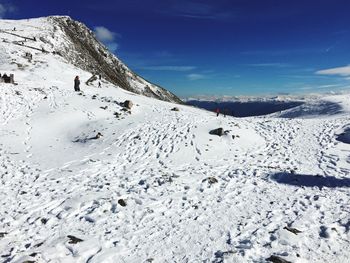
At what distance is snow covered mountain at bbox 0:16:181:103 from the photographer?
2608 inches

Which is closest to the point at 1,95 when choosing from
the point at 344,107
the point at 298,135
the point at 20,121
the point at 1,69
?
the point at 20,121

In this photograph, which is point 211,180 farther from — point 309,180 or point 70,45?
point 70,45

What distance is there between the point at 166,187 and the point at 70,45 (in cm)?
7328

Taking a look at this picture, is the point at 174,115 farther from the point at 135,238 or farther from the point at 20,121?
the point at 135,238

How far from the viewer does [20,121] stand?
27953mm

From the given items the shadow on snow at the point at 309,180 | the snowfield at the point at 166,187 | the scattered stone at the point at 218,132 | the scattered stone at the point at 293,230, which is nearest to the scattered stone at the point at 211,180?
the snowfield at the point at 166,187

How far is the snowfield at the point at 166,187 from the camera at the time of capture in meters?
10.4

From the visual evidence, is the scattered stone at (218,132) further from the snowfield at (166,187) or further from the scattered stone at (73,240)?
the scattered stone at (73,240)

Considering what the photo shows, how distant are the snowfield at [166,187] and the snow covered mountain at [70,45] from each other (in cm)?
3544

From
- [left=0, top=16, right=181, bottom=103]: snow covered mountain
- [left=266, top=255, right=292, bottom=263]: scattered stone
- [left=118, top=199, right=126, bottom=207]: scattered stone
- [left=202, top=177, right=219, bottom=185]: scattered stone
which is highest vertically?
[left=0, top=16, right=181, bottom=103]: snow covered mountain

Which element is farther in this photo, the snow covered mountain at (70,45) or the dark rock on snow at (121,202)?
the snow covered mountain at (70,45)

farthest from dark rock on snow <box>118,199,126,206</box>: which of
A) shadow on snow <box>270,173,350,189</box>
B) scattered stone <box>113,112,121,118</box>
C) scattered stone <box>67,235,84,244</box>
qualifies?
scattered stone <box>113,112,121,118</box>

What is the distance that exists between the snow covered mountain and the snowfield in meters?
35.4

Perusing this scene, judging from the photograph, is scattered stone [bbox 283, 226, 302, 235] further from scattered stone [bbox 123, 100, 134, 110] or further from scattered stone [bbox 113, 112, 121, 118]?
scattered stone [bbox 123, 100, 134, 110]
